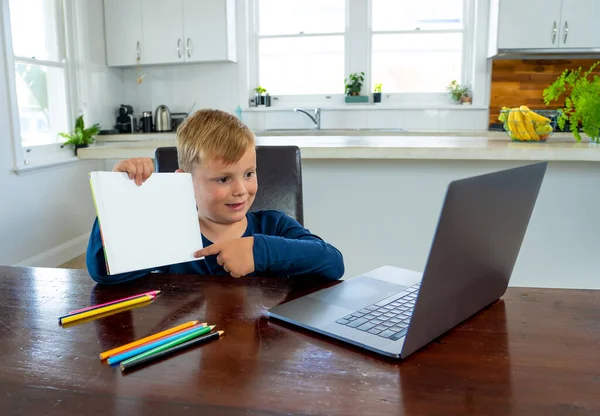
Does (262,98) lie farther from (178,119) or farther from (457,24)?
(457,24)

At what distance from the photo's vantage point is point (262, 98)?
4.80 metres

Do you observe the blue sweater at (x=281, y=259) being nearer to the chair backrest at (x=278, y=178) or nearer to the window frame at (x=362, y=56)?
the chair backrest at (x=278, y=178)

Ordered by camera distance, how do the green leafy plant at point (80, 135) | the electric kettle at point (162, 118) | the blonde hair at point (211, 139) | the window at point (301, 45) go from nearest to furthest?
the blonde hair at point (211, 139) → the green leafy plant at point (80, 135) → the electric kettle at point (162, 118) → the window at point (301, 45)

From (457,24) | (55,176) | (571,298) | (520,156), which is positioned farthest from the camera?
(457,24)

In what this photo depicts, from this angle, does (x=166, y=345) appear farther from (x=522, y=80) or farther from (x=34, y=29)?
(x=522, y=80)

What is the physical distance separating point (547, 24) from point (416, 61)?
3.60 ft

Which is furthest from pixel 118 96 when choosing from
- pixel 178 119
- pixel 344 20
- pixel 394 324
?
pixel 394 324

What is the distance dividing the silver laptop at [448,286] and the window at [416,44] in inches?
161

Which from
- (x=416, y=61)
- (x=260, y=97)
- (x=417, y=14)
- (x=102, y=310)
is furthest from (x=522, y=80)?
(x=102, y=310)

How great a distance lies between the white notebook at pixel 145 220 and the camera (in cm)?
86

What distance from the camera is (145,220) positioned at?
0.90m

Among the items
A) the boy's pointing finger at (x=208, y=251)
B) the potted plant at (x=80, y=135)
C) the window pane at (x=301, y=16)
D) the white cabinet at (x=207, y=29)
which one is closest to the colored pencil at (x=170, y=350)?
the boy's pointing finger at (x=208, y=251)

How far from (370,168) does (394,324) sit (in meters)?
1.60

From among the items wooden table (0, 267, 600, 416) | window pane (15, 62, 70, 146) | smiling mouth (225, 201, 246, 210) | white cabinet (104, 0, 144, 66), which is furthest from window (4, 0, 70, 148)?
wooden table (0, 267, 600, 416)
